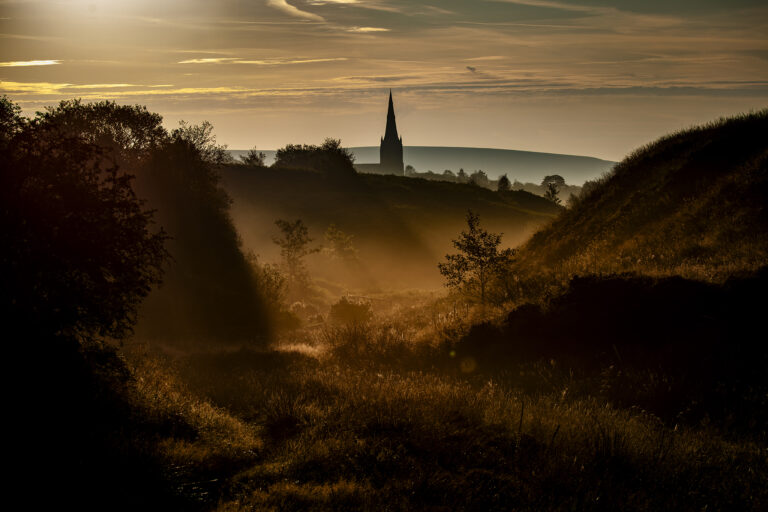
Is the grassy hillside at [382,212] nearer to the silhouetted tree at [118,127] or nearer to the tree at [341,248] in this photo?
the tree at [341,248]

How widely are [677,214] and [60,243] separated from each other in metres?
20.1

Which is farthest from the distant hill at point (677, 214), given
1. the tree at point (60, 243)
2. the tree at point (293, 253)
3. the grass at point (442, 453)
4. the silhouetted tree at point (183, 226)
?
the tree at point (293, 253)

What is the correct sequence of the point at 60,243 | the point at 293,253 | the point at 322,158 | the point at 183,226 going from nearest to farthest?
the point at 60,243 → the point at 183,226 → the point at 293,253 → the point at 322,158

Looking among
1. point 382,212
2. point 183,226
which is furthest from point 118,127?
point 382,212

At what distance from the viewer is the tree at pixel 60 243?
29.1 feet

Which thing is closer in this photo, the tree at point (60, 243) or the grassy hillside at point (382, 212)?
the tree at point (60, 243)

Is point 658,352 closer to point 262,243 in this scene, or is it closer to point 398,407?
point 398,407

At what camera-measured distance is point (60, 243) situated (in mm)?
9609

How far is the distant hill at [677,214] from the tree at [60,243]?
12.5 m

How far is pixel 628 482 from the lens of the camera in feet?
19.3

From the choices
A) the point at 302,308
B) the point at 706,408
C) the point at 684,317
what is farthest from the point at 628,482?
the point at 302,308

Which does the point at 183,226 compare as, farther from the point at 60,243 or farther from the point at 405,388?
the point at 405,388

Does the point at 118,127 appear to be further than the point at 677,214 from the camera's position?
Yes

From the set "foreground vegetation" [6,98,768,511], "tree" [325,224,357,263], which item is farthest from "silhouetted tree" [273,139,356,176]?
"foreground vegetation" [6,98,768,511]
